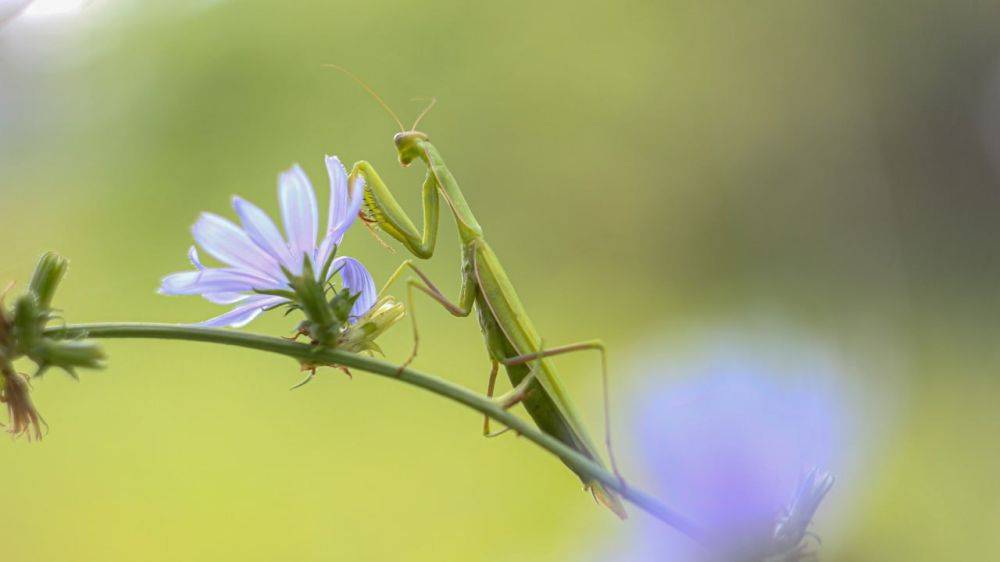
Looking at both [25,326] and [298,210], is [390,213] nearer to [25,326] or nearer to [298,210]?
[298,210]

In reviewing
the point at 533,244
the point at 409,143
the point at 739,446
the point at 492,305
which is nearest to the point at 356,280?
the point at 492,305

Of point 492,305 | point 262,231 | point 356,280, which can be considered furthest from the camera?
point 492,305

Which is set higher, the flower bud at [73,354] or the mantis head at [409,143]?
the mantis head at [409,143]

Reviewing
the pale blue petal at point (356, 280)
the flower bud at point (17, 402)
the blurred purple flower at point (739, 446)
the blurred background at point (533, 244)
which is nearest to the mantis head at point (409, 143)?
the pale blue petal at point (356, 280)

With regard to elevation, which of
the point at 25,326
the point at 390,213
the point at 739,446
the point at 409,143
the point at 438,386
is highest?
the point at 409,143

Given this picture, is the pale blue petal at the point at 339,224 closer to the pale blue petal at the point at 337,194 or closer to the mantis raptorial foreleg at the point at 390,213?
the pale blue petal at the point at 337,194

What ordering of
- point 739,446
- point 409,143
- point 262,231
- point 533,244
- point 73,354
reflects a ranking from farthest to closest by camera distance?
point 533,244 < point 739,446 < point 409,143 < point 262,231 < point 73,354

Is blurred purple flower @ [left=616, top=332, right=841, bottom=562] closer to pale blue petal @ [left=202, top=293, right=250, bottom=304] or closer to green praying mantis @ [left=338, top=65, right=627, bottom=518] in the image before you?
green praying mantis @ [left=338, top=65, right=627, bottom=518]
